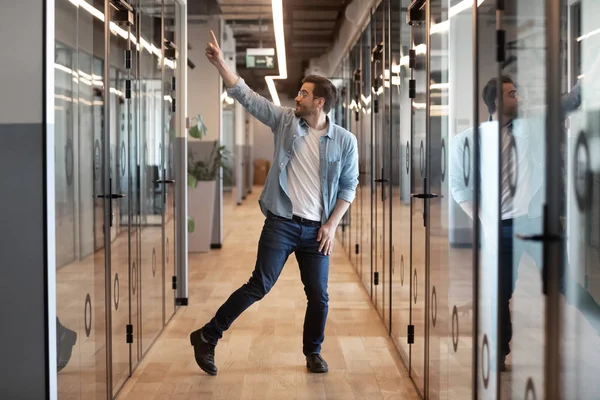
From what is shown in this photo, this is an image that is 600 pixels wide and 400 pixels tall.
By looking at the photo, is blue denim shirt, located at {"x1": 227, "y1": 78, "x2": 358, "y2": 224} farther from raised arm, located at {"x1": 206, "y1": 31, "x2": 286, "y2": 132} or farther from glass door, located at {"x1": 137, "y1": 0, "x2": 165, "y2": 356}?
glass door, located at {"x1": 137, "y1": 0, "x2": 165, "y2": 356}

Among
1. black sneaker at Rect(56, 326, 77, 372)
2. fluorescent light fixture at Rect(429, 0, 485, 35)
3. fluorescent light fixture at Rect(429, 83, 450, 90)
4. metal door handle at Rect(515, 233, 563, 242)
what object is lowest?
black sneaker at Rect(56, 326, 77, 372)

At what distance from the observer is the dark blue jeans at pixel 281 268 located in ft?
12.9

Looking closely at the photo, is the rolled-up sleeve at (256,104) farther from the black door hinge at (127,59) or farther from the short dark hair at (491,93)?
the short dark hair at (491,93)

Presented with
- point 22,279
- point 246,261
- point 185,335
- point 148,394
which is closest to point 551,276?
point 22,279

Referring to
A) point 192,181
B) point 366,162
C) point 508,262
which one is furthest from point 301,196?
point 192,181

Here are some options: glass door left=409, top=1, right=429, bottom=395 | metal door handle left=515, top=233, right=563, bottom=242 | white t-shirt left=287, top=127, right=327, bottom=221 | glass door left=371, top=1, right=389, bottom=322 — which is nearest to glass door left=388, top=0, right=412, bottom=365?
glass door left=409, top=1, right=429, bottom=395

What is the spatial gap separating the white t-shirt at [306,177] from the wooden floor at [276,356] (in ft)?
2.90

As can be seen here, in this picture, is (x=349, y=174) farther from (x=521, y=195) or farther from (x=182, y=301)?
(x=182, y=301)

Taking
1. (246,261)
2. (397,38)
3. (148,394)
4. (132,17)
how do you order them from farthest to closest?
(246,261) → (397,38) → (132,17) → (148,394)

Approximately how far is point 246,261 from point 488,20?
6.56 meters

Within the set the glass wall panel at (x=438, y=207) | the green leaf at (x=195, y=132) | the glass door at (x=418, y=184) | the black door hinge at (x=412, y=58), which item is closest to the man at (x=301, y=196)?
the glass door at (x=418, y=184)

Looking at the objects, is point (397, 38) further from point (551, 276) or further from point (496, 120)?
point (551, 276)

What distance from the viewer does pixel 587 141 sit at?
2209 millimetres

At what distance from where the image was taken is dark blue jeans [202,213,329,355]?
12.9ft
